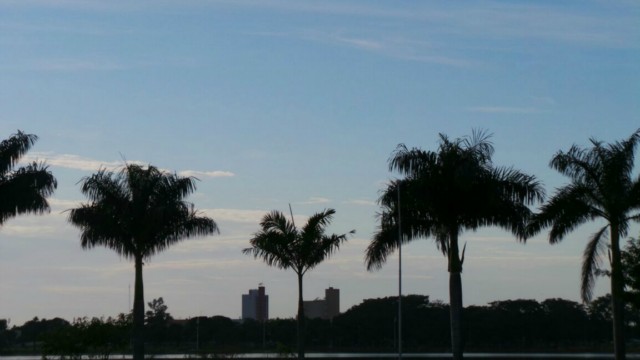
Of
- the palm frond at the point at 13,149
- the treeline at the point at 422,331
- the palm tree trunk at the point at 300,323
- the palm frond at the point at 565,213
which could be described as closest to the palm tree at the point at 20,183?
the palm frond at the point at 13,149

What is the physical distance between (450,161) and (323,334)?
81724 millimetres

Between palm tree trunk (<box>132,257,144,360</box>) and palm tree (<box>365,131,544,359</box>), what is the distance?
31.8ft

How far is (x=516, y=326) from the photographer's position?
4764 inches

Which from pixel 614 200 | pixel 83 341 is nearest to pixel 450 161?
pixel 614 200

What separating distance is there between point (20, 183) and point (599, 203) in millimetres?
23664

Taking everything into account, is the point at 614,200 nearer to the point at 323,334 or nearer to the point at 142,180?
the point at 142,180

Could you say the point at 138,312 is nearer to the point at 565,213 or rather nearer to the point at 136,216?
the point at 136,216

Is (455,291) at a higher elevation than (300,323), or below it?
higher

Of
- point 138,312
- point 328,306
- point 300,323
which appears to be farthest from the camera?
point 328,306

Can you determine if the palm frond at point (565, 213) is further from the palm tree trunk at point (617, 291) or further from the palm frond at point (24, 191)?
the palm frond at point (24, 191)

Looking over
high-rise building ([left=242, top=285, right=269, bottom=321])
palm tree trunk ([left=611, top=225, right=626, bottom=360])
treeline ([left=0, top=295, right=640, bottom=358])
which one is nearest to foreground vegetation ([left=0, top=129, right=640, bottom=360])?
palm tree trunk ([left=611, top=225, right=626, bottom=360])

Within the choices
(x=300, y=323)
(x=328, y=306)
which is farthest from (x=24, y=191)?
(x=328, y=306)

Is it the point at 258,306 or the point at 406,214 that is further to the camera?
the point at 258,306

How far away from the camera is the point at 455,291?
4153 centimetres
